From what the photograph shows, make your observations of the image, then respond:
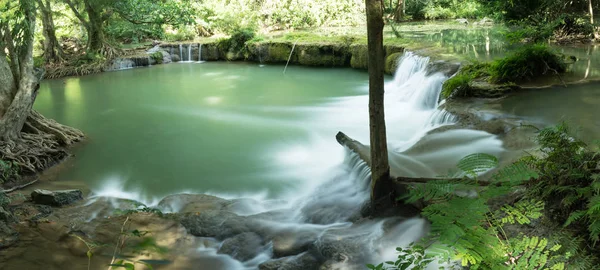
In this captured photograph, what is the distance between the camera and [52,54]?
853 inches

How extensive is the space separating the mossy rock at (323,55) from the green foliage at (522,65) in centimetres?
987

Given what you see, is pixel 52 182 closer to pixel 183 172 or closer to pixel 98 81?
pixel 183 172

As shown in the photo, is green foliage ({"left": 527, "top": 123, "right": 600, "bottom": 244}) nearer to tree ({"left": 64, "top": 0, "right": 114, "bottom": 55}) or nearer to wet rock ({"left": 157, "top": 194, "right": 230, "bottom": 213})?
wet rock ({"left": 157, "top": 194, "right": 230, "bottom": 213})

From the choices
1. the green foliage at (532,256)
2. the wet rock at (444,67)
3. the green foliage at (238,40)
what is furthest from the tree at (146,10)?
the green foliage at (532,256)

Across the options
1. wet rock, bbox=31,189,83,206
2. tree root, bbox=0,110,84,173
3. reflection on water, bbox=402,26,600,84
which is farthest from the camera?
reflection on water, bbox=402,26,600,84

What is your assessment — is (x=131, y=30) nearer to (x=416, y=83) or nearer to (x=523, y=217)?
(x=416, y=83)

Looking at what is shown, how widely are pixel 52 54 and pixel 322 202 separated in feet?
62.6

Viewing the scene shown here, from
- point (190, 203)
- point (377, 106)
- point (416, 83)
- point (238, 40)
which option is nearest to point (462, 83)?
point (416, 83)

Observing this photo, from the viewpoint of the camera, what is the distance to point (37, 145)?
8.99 metres

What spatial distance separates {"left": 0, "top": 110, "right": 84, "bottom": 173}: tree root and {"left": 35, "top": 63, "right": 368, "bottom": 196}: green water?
33cm

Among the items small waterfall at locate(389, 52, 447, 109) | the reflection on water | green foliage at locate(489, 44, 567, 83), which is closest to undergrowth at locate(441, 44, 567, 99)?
green foliage at locate(489, 44, 567, 83)

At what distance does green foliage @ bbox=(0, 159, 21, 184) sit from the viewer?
25.6ft

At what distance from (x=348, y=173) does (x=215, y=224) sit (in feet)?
7.35

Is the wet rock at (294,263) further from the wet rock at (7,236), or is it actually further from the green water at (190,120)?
the green water at (190,120)
